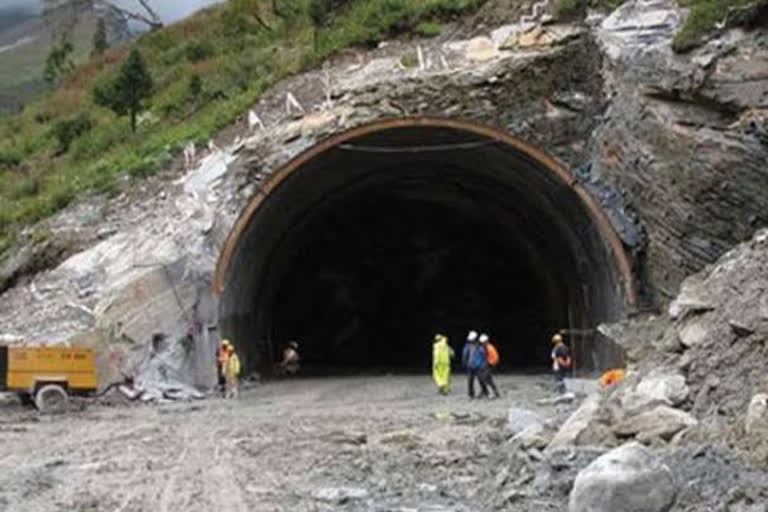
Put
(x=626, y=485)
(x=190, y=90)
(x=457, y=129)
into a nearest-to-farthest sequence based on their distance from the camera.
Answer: (x=626, y=485) < (x=457, y=129) < (x=190, y=90)

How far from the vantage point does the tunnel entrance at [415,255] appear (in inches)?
898

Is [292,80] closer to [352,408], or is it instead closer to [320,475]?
[352,408]

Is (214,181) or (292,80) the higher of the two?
(292,80)

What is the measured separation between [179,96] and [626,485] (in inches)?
904

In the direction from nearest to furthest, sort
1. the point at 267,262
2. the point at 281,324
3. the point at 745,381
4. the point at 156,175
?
1. the point at 745,381
2. the point at 156,175
3. the point at 267,262
4. the point at 281,324

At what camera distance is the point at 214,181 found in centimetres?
2367

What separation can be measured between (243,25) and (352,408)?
18.7m

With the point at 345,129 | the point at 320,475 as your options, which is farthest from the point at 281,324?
the point at 320,475

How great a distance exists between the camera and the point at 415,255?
36188 millimetres

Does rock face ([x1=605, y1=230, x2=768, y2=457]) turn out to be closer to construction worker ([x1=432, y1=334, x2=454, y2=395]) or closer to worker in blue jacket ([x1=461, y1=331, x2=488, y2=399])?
worker in blue jacket ([x1=461, y1=331, x2=488, y2=399])

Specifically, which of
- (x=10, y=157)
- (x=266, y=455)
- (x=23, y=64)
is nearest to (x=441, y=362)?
(x=266, y=455)

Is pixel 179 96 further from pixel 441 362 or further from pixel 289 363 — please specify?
pixel 441 362

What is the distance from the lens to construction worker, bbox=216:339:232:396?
21.8m

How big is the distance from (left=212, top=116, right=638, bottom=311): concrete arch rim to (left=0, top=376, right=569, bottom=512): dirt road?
2.39 m
